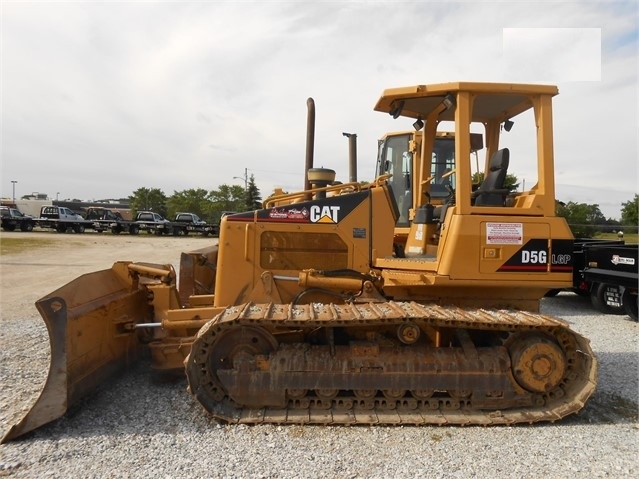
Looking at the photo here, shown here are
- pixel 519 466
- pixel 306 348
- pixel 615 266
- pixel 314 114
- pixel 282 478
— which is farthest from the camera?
pixel 615 266

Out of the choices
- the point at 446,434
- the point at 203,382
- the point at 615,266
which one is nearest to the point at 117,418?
the point at 203,382

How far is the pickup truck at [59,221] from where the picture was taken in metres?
36.9

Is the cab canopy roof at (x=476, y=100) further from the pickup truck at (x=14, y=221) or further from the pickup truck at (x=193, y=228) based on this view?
the pickup truck at (x=14, y=221)

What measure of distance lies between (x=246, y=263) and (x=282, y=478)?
7.34 ft

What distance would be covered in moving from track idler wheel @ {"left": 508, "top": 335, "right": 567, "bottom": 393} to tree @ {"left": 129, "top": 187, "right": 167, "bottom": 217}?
65.5 metres

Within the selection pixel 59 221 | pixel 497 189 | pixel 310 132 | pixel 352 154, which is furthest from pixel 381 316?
pixel 59 221

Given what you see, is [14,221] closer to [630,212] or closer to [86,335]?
[86,335]

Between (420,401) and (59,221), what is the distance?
126 ft

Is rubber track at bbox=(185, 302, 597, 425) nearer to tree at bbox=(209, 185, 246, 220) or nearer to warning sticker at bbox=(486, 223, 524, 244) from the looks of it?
warning sticker at bbox=(486, 223, 524, 244)

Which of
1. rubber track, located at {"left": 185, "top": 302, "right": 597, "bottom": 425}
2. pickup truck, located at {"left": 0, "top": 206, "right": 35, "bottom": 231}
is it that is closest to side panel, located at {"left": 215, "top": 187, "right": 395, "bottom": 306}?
rubber track, located at {"left": 185, "top": 302, "right": 597, "bottom": 425}

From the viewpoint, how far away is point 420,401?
14.1 ft

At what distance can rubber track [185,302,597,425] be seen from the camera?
407 centimetres

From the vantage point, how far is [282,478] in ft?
10.7

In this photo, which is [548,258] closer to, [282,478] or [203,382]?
[282,478]
